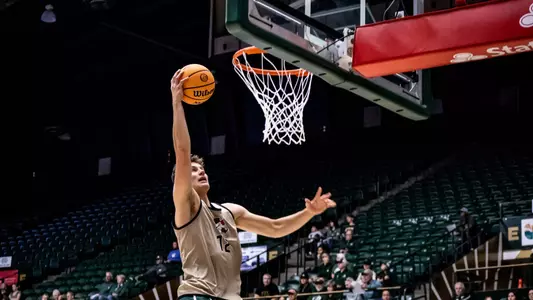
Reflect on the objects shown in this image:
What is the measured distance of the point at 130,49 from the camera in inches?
1000

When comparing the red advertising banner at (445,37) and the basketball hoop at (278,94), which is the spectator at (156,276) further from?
the red advertising banner at (445,37)

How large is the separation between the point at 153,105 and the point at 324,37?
2030 cm

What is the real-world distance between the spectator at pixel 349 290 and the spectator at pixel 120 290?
535cm

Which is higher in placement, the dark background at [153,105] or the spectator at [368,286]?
the dark background at [153,105]

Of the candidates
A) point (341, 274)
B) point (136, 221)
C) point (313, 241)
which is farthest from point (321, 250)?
point (136, 221)

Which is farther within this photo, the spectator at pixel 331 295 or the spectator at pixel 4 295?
the spectator at pixel 4 295

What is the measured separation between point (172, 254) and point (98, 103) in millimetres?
11361

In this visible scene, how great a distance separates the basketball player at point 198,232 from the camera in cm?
434

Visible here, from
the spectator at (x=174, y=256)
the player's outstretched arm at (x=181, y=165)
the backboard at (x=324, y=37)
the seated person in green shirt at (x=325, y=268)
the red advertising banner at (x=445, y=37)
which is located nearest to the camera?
the player's outstretched arm at (x=181, y=165)

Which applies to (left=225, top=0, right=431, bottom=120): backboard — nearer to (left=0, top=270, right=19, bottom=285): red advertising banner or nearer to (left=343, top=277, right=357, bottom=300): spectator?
(left=343, top=277, right=357, bottom=300): spectator

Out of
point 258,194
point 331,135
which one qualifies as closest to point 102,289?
point 258,194

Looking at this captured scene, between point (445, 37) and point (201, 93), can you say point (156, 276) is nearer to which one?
point (445, 37)

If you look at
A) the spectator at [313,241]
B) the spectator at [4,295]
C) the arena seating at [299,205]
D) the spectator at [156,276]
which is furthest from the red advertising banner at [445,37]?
the spectator at [4,295]

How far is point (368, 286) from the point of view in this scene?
12734mm
